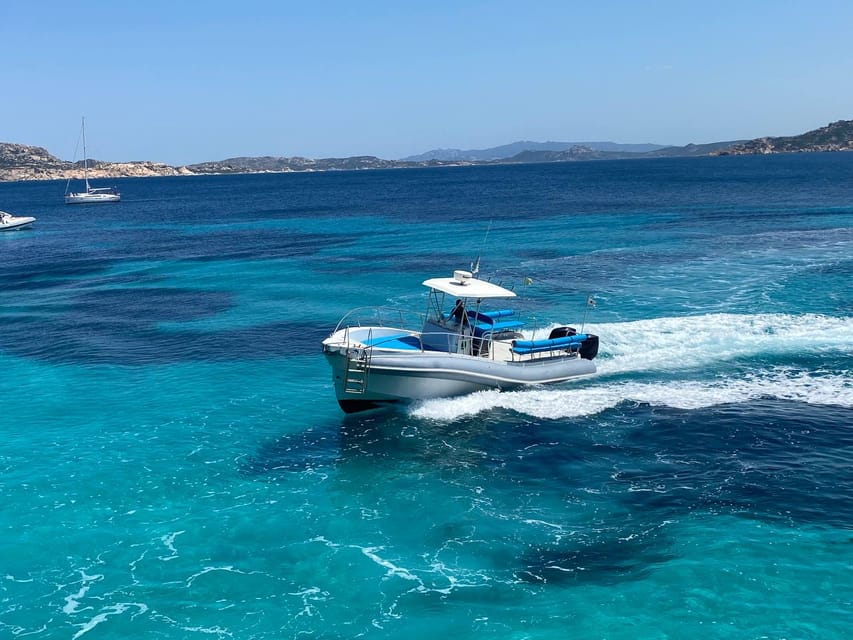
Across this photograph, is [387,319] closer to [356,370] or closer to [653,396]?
[356,370]

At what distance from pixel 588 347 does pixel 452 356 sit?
5611 mm

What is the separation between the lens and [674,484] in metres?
19.9

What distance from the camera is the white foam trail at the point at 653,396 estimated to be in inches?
997

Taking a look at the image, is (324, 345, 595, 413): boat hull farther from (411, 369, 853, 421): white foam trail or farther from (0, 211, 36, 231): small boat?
(0, 211, 36, 231): small boat

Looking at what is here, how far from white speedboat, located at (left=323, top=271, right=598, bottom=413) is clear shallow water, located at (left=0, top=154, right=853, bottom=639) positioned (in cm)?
78

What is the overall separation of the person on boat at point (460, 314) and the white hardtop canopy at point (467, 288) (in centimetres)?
62

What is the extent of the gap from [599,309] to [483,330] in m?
12.9

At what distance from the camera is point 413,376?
25.3 meters

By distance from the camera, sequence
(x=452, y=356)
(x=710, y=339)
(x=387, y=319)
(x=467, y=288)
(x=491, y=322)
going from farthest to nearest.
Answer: (x=387, y=319) < (x=710, y=339) < (x=491, y=322) < (x=467, y=288) < (x=452, y=356)

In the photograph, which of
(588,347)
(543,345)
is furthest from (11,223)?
(588,347)

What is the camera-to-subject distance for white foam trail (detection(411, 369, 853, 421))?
2531 cm

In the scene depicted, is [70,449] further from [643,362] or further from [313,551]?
[643,362]

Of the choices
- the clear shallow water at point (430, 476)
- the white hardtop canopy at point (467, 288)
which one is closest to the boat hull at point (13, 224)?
the clear shallow water at point (430, 476)

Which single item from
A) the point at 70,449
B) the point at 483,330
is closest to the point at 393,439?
the point at 483,330
